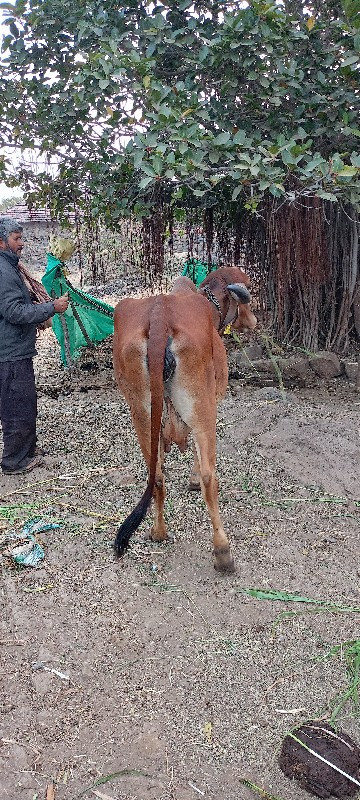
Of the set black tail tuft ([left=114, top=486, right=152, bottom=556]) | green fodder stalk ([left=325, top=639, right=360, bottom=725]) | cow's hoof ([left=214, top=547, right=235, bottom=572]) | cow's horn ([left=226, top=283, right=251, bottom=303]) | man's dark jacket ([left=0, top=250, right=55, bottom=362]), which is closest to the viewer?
green fodder stalk ([left=325, top=639, right=360, bottom=725])

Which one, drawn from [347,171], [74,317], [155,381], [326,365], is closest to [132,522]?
[155,381]

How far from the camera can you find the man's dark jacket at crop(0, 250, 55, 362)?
15.9 ft

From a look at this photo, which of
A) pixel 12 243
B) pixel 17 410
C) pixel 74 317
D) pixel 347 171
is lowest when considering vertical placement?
pixel 17 410

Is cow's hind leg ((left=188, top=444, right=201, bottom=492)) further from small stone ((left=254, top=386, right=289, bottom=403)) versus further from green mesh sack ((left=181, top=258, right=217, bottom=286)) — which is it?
green mesh sack ((left=181, top=258, right=217, bottom=286))

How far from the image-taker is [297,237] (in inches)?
265

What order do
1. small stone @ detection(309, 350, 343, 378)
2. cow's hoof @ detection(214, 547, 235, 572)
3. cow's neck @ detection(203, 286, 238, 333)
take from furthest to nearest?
small stone @ detection(309, 350, 343, 378) → cow's neck @ detection(203, 286, 238, 333) → cow's hoof @ detection(214, 547, 235, 572)

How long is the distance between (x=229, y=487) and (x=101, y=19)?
4063 mm

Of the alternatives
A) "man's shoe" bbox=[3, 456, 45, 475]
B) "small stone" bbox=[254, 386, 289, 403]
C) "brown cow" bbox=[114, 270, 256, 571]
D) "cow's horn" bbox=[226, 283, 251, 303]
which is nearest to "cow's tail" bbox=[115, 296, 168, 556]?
"brown cow" bbox=[114, 270, 256, 571]

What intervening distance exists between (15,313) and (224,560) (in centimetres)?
239

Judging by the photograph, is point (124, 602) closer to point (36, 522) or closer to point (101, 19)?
point (36, 522)

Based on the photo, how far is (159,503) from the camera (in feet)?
12.9

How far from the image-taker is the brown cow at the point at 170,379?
10.8ft

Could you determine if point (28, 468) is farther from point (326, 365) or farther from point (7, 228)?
point (326, 365)

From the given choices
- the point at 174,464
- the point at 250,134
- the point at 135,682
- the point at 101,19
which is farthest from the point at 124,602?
the point at 101,19
